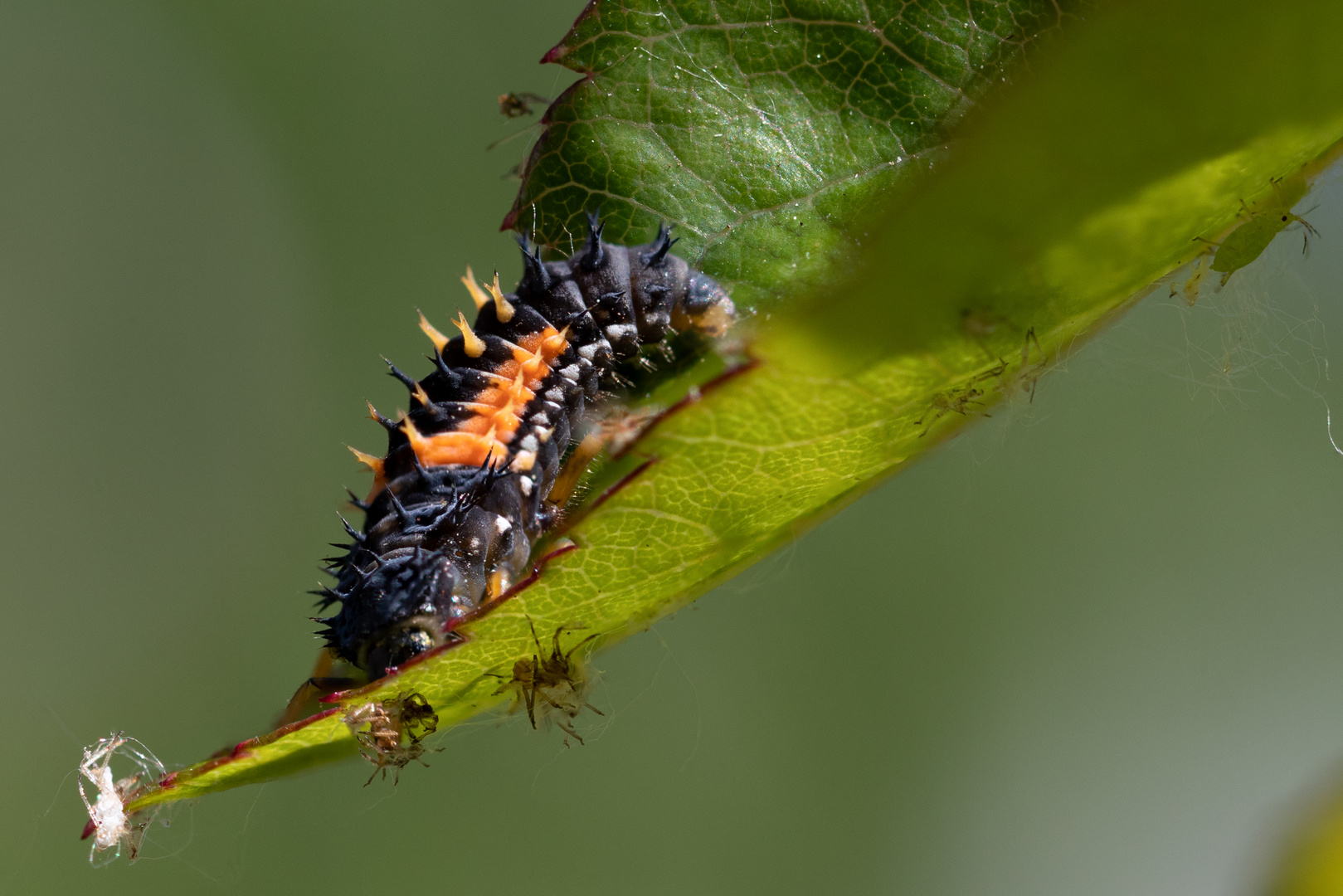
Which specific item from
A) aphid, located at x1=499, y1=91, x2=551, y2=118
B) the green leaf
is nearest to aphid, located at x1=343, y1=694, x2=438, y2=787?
the green leaf

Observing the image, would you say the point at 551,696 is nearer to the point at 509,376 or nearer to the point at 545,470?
the point at 545,470

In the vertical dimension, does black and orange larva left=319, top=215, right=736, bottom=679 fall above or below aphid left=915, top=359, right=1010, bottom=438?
above

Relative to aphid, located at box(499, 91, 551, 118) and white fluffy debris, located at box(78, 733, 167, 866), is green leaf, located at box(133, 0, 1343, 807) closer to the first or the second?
white fluffy debris, located at box(78, 733, 167, 866)

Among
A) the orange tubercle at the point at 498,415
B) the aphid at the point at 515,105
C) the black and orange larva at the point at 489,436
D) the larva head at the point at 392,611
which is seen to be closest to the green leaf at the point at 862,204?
the black and orange larva at the point at 489,436

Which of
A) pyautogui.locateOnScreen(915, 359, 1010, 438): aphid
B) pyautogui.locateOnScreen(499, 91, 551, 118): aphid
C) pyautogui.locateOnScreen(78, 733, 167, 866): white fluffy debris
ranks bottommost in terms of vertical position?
pyautogui.locateOnScreen(915, 359, 1010, 438): aphid

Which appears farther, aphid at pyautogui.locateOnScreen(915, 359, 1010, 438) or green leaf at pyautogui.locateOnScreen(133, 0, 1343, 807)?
aphid at pyautogui.locateOnScreen(915, 359, 1010, 438)
